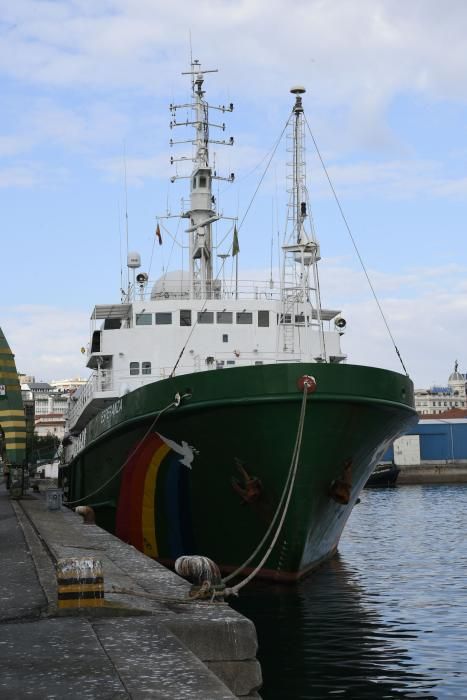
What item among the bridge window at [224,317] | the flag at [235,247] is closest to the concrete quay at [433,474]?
the flag at [235,247]

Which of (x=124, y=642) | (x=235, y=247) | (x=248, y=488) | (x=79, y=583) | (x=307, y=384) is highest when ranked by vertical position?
(x=235, y=247)

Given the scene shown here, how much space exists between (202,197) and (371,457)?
10341 millimetres

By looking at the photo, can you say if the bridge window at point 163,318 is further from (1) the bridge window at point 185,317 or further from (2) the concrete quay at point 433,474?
(2) the concrete quay at point 433,474

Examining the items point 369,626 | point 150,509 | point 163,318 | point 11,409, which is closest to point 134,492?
point 150,509

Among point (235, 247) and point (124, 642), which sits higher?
point (235, 247)

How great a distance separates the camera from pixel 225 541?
603 inches

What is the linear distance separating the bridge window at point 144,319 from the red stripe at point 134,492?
4.54m

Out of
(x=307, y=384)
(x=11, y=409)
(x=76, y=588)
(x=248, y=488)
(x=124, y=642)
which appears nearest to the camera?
(x=124, y=642)

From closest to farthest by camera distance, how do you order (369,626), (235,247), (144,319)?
(369,626) → (144,319) → (235,247)

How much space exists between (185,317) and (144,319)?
3.24 feet

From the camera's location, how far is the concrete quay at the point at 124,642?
5047 millimetres

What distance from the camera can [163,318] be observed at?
21188 mm

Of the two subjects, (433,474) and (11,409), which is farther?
(433,474)

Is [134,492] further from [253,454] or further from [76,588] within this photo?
[76,588]
